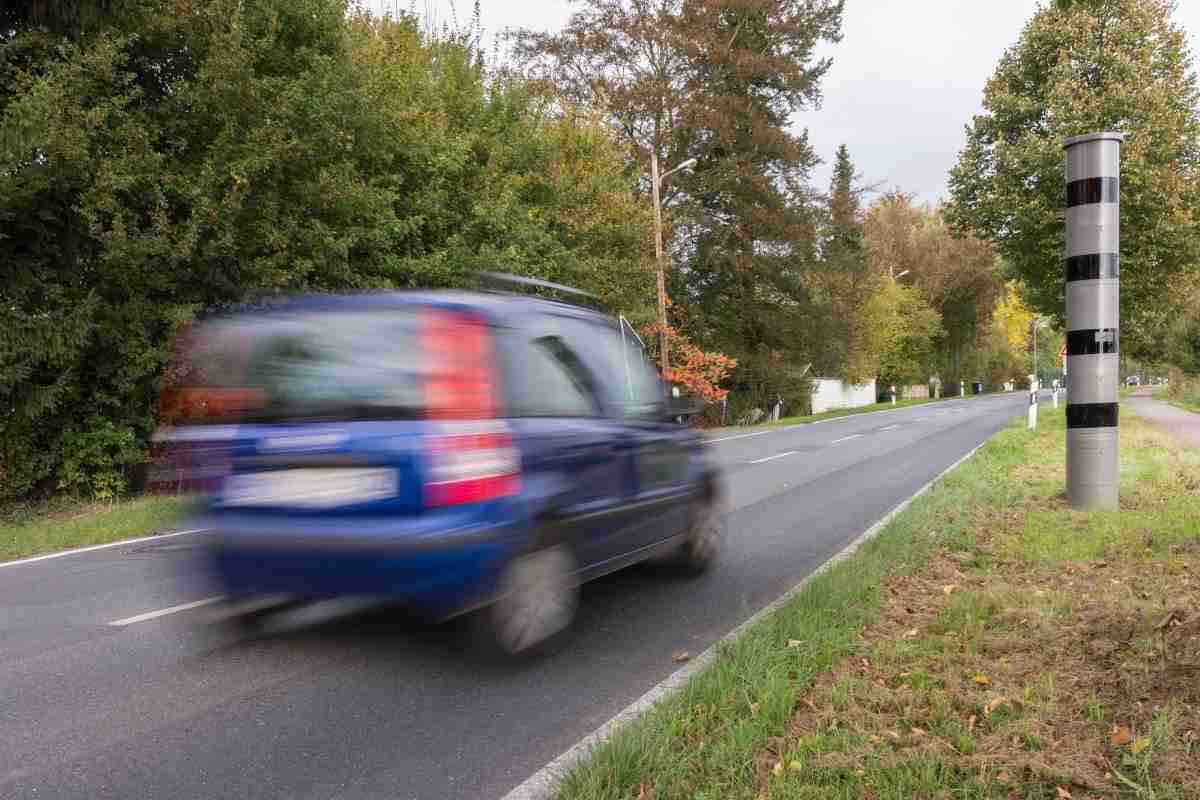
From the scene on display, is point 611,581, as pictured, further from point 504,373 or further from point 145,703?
point 145,703

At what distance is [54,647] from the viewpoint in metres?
4.80

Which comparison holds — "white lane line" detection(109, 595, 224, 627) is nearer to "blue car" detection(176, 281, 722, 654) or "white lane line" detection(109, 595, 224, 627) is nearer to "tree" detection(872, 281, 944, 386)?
"blue car" detection(176, 281, 722, 654)

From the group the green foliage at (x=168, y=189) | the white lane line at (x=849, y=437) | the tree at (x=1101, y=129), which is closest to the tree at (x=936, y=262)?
the tree at (x=1101, y=129)

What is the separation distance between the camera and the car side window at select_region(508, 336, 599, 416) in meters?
4.34

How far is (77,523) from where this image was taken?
377 inches

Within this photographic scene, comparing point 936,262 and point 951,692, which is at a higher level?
point 936,262

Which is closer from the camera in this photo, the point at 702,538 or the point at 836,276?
the point at 702,538

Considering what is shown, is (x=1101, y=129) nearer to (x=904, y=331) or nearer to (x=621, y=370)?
(x=621, y=370)

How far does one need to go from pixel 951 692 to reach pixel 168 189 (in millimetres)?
10918

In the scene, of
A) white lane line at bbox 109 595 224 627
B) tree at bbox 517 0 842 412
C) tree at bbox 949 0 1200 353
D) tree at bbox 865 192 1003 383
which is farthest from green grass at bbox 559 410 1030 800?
tree at bbox 865 192 1003 383

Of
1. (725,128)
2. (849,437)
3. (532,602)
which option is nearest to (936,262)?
(725,128)

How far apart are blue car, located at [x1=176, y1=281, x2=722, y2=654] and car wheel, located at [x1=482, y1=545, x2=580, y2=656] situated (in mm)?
11

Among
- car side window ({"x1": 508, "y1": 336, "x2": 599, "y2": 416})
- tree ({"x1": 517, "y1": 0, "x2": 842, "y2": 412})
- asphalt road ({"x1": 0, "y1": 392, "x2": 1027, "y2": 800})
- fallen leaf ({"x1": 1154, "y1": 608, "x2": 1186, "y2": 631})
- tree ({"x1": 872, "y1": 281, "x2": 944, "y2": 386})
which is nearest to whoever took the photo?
asphalt road ({"x1": 0, "y1": 392, "x2": 1027, "y2": 800})

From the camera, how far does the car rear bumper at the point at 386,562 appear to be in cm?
389
